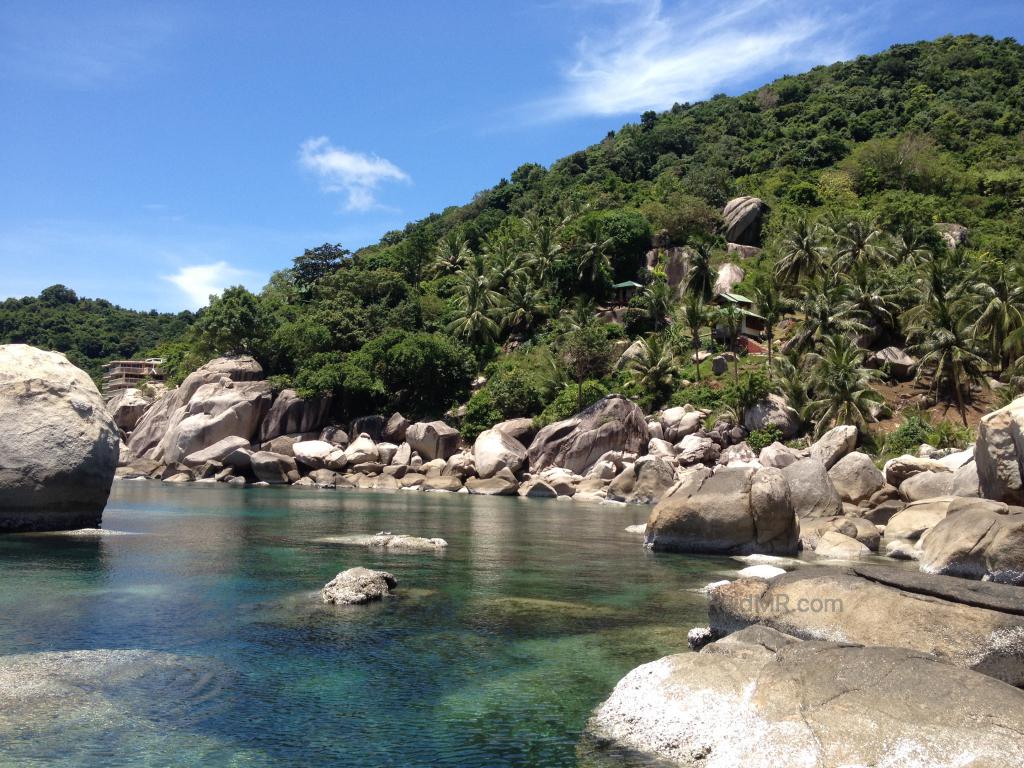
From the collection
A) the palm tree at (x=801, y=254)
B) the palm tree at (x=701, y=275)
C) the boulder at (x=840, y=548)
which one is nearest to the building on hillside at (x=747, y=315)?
the palm tree at (x=701, y=275)

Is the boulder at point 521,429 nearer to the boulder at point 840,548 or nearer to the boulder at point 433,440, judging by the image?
the boulder at point 433,440

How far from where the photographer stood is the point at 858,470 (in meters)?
34.5

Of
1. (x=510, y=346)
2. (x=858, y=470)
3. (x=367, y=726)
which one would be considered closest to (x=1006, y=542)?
(x=367, y=726)

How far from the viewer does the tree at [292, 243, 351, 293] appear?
99.4 m

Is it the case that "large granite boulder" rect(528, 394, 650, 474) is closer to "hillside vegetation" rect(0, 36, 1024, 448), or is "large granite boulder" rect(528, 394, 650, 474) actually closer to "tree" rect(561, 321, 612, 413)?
"hillside vegetation" rect(0, 36, 1024, 448)

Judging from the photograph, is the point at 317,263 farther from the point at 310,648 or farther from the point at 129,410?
the point at 310,648

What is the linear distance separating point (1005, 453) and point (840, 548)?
17.4 feet

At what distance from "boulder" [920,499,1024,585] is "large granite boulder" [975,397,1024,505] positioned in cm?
400

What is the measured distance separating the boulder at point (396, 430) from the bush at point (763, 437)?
26496 millimetres

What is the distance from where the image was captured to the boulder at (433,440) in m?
58.6

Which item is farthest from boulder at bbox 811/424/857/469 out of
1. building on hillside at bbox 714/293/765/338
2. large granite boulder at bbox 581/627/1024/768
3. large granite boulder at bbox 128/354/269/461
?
large granite boulder at bbox 128/354/269/461

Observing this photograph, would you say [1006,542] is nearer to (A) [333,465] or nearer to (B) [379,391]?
(A) [333,465]

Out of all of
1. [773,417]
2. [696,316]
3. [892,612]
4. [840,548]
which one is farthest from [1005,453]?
[696,316]

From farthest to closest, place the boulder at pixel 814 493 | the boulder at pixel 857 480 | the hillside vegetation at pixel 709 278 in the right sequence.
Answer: the hillside vegetation at pixel 709 278 → the boulder at pixel 857 480 → the boulder at pixel 814 493
